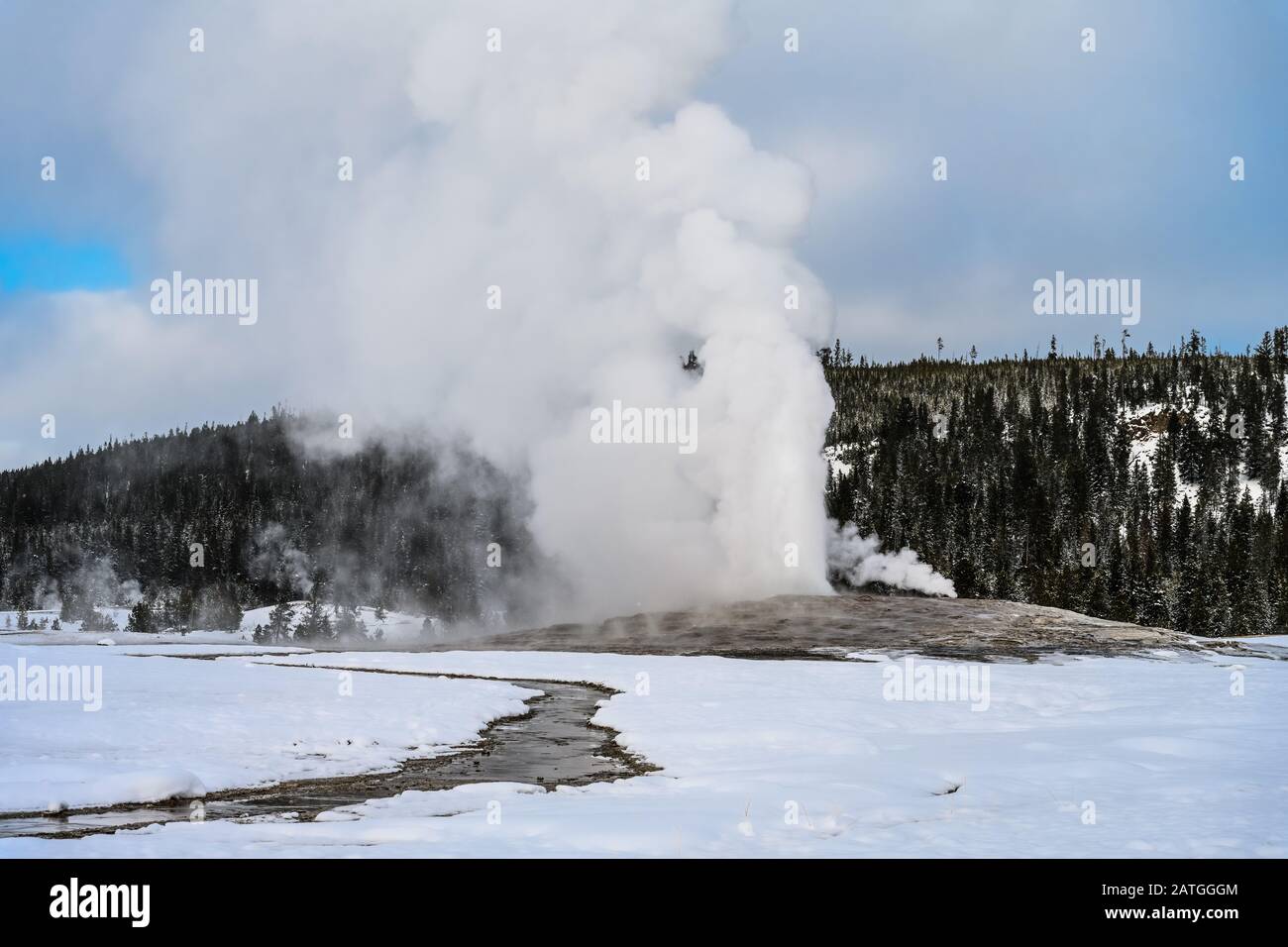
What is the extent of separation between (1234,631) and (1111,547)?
2251 cm

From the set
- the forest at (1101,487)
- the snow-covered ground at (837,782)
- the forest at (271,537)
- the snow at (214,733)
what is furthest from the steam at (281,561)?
the snow-covered ground at (837,782)

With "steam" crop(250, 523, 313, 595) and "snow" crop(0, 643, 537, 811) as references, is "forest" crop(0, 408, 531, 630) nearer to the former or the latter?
Result: "steam" crop(250, 523, 313, 595)

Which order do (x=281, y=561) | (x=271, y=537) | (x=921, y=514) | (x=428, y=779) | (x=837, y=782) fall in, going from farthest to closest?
(x=271, y=537) → (x=281, y=561) → (x=921, y=514) → (x=428, y=779) → (x=837, y=782)

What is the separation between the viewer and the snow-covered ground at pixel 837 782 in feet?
35.1

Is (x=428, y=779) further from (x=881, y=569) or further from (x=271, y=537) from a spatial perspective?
(x=271, y=537)

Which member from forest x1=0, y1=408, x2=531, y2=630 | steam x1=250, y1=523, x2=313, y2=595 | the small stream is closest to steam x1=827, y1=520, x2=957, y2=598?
forest x1=0, y1=408, x2=531, y2=630

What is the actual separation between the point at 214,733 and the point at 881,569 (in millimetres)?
88013

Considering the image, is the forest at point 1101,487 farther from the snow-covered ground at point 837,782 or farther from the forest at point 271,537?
the snow-covered ground at point 837,782

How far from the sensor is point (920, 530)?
12788 centimetres

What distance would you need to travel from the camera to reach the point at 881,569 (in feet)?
335

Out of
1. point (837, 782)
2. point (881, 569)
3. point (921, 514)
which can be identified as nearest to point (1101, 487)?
point (921, 514)

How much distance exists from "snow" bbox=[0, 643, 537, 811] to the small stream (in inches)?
24.5
